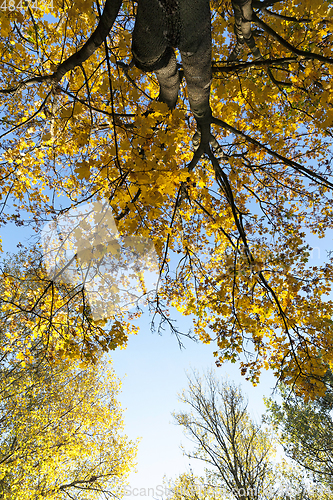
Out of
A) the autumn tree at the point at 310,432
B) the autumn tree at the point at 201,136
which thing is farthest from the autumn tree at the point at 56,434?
the autumn tree at the point at 310,432

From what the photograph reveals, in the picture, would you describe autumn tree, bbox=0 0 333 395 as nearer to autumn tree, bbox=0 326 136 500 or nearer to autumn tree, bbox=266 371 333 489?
autumn tree, bbox=0 326 136 500

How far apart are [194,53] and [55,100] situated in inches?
54.6

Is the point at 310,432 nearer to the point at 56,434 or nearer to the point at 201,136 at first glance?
the point at 56,434

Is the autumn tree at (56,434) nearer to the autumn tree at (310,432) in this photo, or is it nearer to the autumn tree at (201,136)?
the autumn tree at (201,136)

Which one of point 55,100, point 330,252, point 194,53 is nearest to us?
point 194,53

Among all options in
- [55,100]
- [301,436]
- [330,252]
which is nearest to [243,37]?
[55,100]

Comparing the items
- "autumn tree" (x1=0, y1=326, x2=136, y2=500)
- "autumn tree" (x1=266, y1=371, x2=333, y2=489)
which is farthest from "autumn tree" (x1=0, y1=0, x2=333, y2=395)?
"autumn tree" (x1=266, y1=371, x2=333, y2=489)

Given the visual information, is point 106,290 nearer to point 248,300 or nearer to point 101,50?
point 248,300

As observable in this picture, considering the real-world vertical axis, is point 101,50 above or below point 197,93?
above

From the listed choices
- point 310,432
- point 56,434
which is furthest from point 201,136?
point 310,432

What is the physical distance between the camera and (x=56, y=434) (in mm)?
7805

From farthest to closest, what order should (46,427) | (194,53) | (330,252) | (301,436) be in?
(301,436) < (46,427) < (330,252) < (194,53)

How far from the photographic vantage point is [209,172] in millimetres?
4855

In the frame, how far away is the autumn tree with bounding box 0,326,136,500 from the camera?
6.51m
